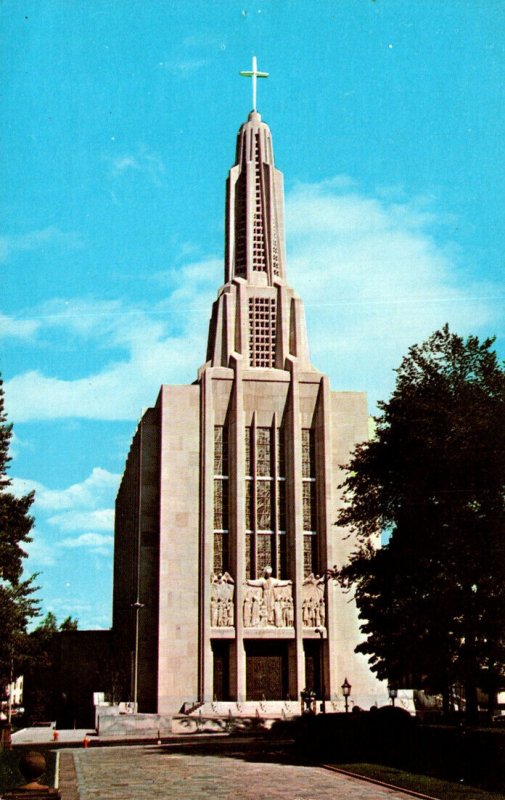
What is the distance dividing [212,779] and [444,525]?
9.53 metres

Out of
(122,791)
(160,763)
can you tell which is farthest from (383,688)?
(122,791)

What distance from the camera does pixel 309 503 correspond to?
181ft

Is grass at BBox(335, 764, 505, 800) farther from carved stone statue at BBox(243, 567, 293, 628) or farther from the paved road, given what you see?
carved stone statue at BBox(243, 567, 293, 628)

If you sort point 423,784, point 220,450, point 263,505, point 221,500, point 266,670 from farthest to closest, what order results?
point 220,450, point 263,505, point 221,500, point 266,670, point 423,784

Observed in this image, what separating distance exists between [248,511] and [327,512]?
4.35 metres

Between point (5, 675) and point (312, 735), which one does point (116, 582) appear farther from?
point (312, 735)

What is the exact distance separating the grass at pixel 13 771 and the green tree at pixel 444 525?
390 inches

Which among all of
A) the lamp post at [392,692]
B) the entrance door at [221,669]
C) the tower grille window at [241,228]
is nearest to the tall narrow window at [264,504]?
the entrance door at [221,669]

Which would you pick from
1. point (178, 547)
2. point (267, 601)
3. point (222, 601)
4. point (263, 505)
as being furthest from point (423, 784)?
point (263, 505)

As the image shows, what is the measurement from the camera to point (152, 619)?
5366cm

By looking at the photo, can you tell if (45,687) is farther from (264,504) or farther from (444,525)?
(444,525)

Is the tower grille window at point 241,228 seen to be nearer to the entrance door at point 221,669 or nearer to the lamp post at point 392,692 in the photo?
the entrance door at point 221,669

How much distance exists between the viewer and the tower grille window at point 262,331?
59.3m

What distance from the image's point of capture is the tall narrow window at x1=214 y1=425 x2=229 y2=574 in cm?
5353
